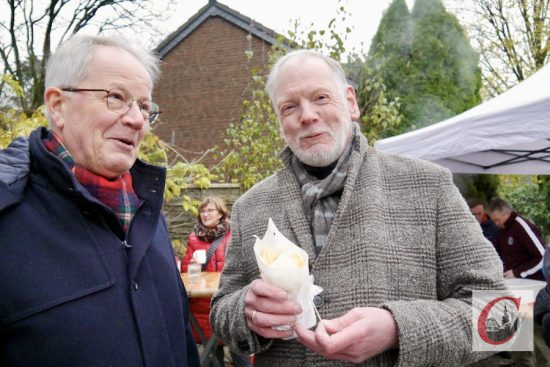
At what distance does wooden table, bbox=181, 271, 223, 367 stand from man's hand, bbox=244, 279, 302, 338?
9.85 feet

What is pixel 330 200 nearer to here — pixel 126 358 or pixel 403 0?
pixel 126 358

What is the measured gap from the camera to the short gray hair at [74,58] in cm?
163

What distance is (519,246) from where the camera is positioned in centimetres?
614

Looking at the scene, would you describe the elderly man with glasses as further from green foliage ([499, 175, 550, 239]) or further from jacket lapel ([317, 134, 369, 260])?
green foliage ([499, 175, 550, 239])

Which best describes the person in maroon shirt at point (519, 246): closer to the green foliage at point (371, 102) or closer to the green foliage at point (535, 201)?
the green foliage at point (371, 102)

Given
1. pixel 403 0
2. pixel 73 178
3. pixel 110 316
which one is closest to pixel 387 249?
pixel 110 316

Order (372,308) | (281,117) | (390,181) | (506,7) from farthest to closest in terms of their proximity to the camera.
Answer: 1. (506,7)
2. (281,117)
3. (390,181)
4. (372,308)

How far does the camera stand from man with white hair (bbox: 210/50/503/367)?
1398 mm

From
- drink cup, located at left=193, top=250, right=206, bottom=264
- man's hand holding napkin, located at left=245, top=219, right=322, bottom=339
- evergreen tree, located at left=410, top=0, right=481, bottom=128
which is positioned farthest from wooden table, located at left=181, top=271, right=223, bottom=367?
evergreen tree, located at left=410, top=0, right=481, bottom=128

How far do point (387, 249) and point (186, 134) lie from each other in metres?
15.2

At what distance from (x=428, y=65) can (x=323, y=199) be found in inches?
611

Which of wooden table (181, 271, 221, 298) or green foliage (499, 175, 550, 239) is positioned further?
green foliage (499, 175, 550, 239)

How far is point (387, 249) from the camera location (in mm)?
1597

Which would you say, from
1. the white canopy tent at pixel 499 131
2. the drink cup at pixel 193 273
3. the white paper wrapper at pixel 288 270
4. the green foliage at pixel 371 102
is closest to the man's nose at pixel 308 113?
the white paper wrapper at pixel 288 270
